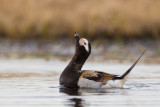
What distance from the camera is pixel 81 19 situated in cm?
2369

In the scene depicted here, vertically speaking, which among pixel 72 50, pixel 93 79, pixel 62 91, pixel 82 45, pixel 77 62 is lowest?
pixel 62 91

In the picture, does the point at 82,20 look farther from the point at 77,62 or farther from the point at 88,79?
the point at 88,79

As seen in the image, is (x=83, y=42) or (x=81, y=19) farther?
(x=81, y=19)

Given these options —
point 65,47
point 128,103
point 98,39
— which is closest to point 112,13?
point 98,39

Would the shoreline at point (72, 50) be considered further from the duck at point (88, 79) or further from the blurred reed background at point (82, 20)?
the duck at point (88, 79)

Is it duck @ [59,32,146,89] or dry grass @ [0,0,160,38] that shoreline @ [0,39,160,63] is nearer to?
dry grass @ [0,0,160,38]

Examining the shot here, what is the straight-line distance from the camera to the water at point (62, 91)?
33.2ft

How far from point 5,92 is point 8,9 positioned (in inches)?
495

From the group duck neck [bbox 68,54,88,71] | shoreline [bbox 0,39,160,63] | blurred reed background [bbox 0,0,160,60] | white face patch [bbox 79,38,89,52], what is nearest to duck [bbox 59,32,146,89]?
white face patch [bbox 79,38,89,52]

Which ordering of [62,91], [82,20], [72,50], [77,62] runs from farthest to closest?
[82,20] → [72,50] → [77,62] → [62,91]

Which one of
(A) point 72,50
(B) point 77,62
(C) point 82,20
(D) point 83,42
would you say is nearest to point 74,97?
(D) point 83,42

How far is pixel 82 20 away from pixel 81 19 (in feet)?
0.17

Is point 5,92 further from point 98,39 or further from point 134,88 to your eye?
point 98,39

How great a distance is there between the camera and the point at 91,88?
40.3 feet
